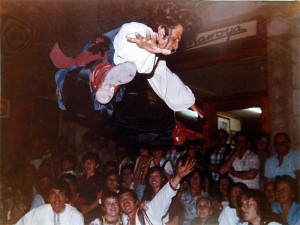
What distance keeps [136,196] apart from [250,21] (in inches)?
68.5

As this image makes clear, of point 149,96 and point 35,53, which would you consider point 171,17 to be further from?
point 35,53

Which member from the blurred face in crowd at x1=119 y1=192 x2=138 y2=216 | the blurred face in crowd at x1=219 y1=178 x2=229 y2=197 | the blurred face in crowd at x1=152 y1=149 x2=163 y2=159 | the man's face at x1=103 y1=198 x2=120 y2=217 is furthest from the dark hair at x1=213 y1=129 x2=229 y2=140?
the man's face at x1=103 y1=198 x2=120 y2=217

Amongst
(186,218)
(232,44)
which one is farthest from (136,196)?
(232,44)

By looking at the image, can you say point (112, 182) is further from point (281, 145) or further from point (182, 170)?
point (281, 145)

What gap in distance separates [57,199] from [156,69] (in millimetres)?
1373

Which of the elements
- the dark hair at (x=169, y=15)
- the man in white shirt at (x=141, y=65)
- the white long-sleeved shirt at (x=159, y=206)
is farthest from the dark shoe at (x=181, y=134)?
the dark hair at (x=169, y=15)

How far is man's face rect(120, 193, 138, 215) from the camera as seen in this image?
3303 mm

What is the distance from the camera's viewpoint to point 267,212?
119 inches

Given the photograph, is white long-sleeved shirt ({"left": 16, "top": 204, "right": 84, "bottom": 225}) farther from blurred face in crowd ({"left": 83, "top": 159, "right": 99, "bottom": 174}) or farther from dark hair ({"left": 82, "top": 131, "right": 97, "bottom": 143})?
dark hair ({"left": 82, "top": 131, "right": 97, "bottom": 143})

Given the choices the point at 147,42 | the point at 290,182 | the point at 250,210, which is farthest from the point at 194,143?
the point at 147,42

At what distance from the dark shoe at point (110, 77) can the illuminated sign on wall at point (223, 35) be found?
544 mm

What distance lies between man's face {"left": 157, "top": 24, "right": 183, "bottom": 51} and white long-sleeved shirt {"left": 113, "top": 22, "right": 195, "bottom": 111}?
0.28 ft

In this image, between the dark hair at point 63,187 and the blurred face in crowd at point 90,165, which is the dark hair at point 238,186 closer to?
the blurred face in crowd at point 90,165

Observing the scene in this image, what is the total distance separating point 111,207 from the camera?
331 centimetres
